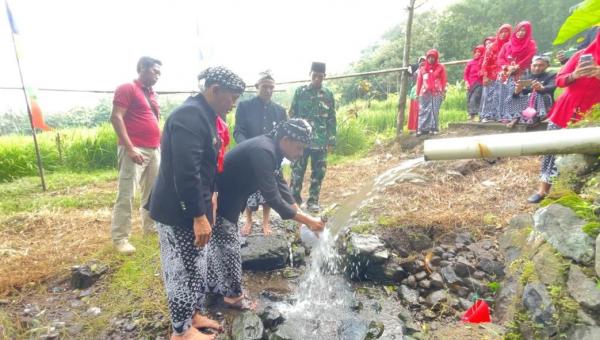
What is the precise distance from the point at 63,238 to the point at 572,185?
5320 mm

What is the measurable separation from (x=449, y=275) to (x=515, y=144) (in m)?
2.54

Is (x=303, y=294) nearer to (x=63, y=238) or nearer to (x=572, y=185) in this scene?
(x=572, y=185)

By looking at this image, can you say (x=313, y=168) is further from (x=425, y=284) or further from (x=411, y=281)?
(x=425, y=284)

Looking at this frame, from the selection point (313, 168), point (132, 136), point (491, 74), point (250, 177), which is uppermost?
point (491, 74)

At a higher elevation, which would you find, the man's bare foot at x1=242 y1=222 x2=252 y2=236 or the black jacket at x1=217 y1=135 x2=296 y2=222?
the black jacket at x1=217 y1=135 x2=296 y2=222

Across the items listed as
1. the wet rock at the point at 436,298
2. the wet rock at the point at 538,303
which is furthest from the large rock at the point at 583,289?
the wet rock at the point at 436,298

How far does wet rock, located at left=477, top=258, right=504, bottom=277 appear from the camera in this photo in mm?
3229

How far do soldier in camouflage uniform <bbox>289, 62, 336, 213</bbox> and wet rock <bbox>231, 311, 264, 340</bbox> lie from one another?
2507 mm

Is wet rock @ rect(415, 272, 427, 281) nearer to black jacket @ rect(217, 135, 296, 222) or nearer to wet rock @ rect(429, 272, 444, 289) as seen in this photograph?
wet rock @ rect(429, 272, 444, 289)

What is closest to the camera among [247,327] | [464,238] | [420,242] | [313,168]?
[247,327]

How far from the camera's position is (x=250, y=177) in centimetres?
290

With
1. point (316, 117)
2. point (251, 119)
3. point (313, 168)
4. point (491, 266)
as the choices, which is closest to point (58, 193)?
point (251, 119)

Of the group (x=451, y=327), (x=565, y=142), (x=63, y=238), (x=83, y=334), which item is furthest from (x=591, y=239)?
(x=63, y=238)

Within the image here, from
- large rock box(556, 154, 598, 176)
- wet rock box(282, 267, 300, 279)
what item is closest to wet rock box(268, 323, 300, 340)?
wet rock box(282, 267, 300, 279)
